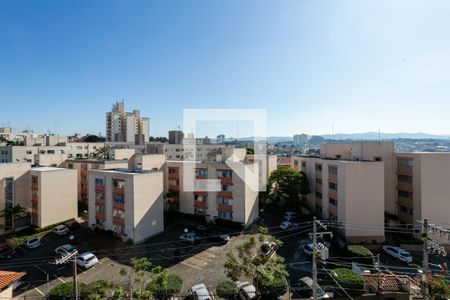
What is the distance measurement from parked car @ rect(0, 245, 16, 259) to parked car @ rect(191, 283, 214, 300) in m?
19.2

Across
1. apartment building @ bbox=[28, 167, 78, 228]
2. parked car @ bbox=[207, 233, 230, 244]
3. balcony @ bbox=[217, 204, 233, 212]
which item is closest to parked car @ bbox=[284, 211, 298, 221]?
balcony @ bbox=[217, 204, 233, 212]

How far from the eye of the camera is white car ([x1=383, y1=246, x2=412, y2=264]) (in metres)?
20.7

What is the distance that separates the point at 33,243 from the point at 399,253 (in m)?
34.4

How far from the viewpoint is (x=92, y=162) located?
34906mm

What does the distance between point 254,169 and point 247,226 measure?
6648 mm

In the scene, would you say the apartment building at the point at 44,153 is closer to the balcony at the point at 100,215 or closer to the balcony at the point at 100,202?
the balcony at the point at 100,202

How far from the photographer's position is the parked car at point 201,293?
15539mm

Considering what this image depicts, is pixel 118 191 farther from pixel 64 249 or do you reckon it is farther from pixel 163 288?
pixel 163 288

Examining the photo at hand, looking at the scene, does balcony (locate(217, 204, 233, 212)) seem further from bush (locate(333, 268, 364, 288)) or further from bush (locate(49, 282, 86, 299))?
bush (locate(49, 282, 86, 299))

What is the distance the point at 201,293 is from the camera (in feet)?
51.7

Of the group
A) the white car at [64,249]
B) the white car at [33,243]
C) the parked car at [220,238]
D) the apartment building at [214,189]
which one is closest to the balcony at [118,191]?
the white car at [64,249]

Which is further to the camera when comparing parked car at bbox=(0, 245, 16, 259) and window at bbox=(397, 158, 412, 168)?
window at bbox=(397, 158, 412, 168)

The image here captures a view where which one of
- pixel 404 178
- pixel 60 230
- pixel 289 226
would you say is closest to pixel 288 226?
pixel 289 226

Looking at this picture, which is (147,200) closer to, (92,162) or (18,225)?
(92,162)
